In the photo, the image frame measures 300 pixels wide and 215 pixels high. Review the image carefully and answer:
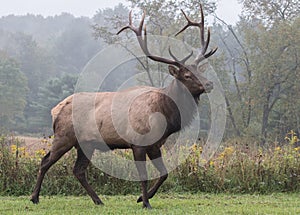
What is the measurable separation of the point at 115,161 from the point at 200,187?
1.94 meters

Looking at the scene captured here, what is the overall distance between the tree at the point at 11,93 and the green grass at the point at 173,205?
42.1 meters

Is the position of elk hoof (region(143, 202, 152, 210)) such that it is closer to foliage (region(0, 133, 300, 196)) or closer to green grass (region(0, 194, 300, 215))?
green grass (region(0, 194, 300, 215))

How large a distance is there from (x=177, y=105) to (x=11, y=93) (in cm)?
4570

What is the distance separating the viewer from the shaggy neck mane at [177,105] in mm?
7086

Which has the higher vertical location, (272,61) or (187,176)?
(272,61)

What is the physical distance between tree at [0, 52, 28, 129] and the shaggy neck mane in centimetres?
4342

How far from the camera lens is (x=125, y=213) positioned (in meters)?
6.46

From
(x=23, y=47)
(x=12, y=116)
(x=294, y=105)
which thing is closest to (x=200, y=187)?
(x=294, y=105)

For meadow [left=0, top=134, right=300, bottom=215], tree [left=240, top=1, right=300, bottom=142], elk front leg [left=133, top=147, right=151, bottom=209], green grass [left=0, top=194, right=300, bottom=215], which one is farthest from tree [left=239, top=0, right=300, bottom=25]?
elk front leg [left=133, top=147, right=151, bottom=209]

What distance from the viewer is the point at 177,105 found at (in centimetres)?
712

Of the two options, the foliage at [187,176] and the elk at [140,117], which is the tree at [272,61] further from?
the elk at [140,117]

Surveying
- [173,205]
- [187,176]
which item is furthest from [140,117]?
[187,176]

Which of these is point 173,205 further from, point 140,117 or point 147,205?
point 140,117

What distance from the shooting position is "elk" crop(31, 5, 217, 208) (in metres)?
7.04
